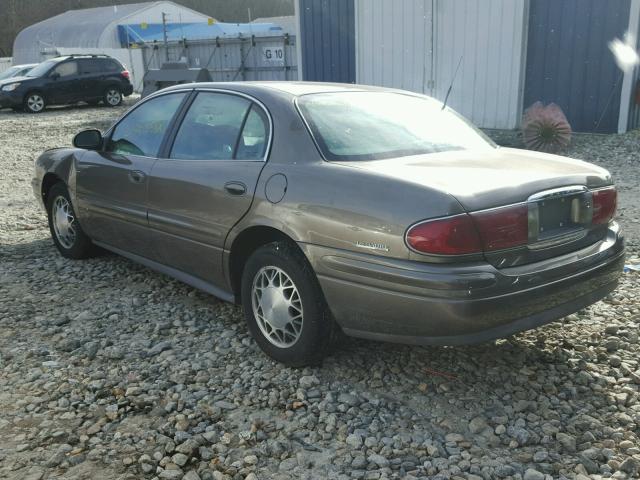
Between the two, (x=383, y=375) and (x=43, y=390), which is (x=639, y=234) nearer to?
(x=383, y=375)

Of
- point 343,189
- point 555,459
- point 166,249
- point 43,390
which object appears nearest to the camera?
point 555,459

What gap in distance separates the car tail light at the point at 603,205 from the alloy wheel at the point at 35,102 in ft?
68.5

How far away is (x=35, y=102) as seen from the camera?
2089 centimetres

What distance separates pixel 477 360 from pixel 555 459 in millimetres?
903

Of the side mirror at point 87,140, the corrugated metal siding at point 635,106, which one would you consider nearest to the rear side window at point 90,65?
the corrugated metal siding at point 635,106

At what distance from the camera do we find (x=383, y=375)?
343cm

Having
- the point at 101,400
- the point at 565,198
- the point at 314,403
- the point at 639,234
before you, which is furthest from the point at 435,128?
the point at 639,234

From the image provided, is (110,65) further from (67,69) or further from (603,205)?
(603,205)

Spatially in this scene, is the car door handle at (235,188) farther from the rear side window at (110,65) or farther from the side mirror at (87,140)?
the rear side window at (110,65)

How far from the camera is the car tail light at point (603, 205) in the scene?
3334mm

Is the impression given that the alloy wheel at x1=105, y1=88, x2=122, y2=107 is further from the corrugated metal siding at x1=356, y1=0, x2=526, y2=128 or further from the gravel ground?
the gravel ground

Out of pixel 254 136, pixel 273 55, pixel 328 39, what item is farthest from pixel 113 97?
pixel 254 136

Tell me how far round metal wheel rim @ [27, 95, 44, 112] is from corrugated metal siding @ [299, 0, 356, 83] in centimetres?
995

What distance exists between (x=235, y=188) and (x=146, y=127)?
1366 millimetres
